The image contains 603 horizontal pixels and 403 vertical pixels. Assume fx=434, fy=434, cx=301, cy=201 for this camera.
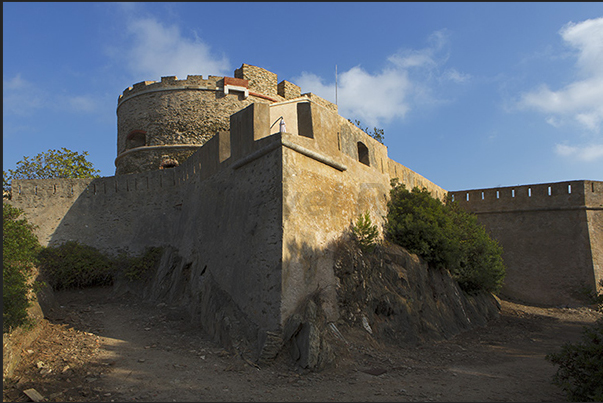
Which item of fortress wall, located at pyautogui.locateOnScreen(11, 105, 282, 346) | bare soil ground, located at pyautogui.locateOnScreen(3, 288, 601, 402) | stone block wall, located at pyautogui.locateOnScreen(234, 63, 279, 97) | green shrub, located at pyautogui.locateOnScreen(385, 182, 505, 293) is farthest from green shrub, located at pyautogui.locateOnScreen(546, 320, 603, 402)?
stone block wall, located at pyautogui.locateOnScreen(234, 63, 279, 97)

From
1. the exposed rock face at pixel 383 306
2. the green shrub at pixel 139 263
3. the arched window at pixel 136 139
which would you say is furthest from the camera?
the arched window at pixel 136 139

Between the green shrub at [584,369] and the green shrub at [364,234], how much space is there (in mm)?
4366

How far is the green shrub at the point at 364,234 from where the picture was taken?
1019 centimetres

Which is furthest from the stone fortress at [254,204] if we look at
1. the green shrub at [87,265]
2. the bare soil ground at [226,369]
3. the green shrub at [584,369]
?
the green shrub at [584,369]

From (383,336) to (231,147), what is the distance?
5406 mm

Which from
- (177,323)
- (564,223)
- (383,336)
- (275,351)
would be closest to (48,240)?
(177,323)

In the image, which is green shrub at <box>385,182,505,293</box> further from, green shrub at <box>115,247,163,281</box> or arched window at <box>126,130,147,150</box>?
arched window at <box>126,130,147,150</box>

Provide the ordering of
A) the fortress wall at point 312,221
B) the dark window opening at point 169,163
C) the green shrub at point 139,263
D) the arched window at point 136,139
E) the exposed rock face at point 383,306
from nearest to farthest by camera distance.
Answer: the exposed rock face at point 383,306 < the fortress wall at point 312,221 < the green shrub at point 139,263 < the dark window opening at point 169,163 < the arched window at point 136,139

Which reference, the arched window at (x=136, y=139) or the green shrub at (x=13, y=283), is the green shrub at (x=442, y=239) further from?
the arched window at (x=136, y=139)

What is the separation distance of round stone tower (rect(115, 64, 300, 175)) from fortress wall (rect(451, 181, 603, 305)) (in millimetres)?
12325

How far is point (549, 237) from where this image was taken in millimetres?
17625

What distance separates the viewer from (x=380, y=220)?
1170 cm

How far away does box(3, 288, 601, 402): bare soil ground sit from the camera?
634 cm

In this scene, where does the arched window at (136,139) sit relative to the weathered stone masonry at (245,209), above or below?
above
